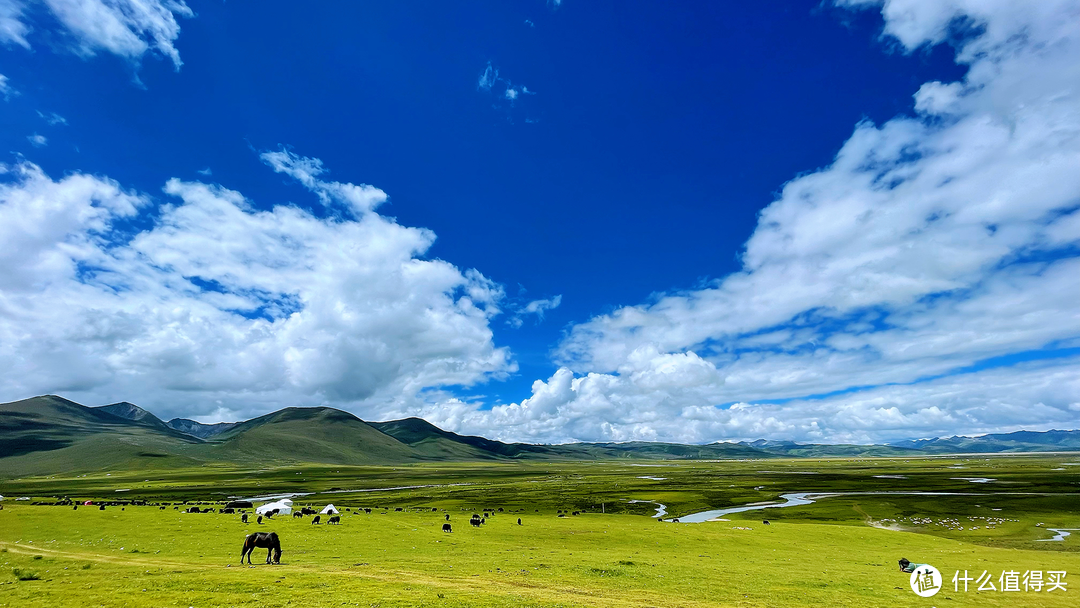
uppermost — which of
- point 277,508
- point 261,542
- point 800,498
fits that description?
point 261,542

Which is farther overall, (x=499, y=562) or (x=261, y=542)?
(x=499, y=562)

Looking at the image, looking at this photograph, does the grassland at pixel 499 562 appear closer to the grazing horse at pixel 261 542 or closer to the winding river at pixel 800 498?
the grazing horse at pixel 261 542

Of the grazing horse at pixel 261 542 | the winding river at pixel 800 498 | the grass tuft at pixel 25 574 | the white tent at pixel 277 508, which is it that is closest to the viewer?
the grass tuft at pixel 25 574

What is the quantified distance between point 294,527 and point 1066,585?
215ft

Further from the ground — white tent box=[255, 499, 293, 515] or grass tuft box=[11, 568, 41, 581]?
grass tuft box=[11, 568, 41, 581]

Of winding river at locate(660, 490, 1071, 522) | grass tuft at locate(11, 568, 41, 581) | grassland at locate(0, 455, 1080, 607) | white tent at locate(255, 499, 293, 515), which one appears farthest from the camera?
winding river at locate(660, 490, 1071, 522)

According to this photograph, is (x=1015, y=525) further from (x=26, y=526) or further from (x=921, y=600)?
(x=26, y=526)

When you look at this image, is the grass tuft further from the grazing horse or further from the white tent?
the white tent

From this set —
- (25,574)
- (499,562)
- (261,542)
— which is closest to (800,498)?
(499,562)

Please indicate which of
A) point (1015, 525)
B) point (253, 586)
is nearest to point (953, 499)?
point (1015, 525)

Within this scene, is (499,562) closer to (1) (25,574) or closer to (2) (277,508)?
(1) (25,574)

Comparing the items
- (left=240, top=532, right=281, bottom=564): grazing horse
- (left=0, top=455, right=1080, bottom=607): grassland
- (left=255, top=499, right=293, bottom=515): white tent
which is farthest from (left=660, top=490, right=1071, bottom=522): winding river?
(left=240, top=532, right=281, bottom=564): grazing horse

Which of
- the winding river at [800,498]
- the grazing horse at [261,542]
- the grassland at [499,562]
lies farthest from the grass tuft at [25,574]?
the winding river at [800,498]

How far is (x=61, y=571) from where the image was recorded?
2758cm
